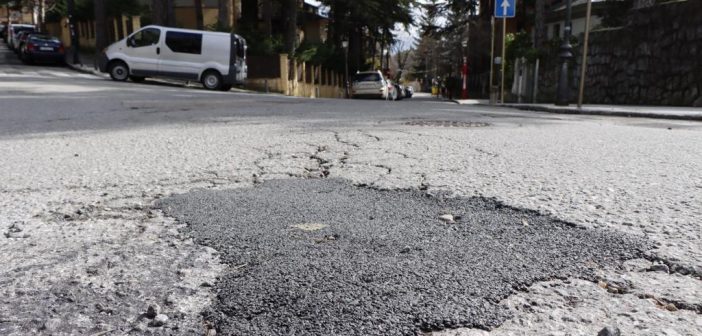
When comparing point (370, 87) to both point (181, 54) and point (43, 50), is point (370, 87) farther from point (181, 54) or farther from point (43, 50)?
point (43, 50)

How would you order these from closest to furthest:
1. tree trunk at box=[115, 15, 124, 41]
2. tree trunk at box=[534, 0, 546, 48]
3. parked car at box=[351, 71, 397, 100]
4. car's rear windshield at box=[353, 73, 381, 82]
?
tree trunk at box=[534, 0, 546, 48]
parked car at box=[351, 71, 397, 100]
car's rear windshield at box=[353, 73, 381, 82]
tree trunk at box=[115, 15, 124, 41]

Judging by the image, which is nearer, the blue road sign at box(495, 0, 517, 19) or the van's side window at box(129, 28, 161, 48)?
the blue road sign at box(495, 0, 517, 19)

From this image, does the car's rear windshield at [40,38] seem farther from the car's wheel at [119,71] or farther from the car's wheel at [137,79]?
the car's wheel at [119,71]

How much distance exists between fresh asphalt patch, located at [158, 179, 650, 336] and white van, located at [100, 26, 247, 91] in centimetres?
1779

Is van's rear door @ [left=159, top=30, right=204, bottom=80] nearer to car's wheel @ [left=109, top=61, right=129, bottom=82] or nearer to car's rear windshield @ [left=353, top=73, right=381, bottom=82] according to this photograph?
car's wheel @ [left=109, top=61, right=129, bottom=82]

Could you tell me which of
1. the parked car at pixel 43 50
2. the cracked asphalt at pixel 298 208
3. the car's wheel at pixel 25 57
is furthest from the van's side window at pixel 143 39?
the cracked asphalt at pixel 298 208

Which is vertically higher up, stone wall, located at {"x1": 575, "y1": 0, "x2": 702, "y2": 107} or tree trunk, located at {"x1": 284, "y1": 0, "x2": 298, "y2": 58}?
tree trunk, located at {"x1": 284, "y1": 0, "x2": 298, "y2": 58}

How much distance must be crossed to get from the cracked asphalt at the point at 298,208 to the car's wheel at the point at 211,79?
12.5 meters

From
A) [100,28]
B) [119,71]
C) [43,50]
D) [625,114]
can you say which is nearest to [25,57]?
[43,50]

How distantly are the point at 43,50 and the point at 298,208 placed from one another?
29928 millimetres

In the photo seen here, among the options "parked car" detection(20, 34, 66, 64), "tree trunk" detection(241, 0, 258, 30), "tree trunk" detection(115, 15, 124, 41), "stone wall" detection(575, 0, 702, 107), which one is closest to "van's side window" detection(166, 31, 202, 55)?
"tree trunk" detection(241, 0, 258, 30)

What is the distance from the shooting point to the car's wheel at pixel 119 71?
2028cm

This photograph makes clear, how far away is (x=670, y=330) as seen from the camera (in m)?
1.83

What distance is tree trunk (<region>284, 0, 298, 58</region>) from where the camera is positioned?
27.8 meters
